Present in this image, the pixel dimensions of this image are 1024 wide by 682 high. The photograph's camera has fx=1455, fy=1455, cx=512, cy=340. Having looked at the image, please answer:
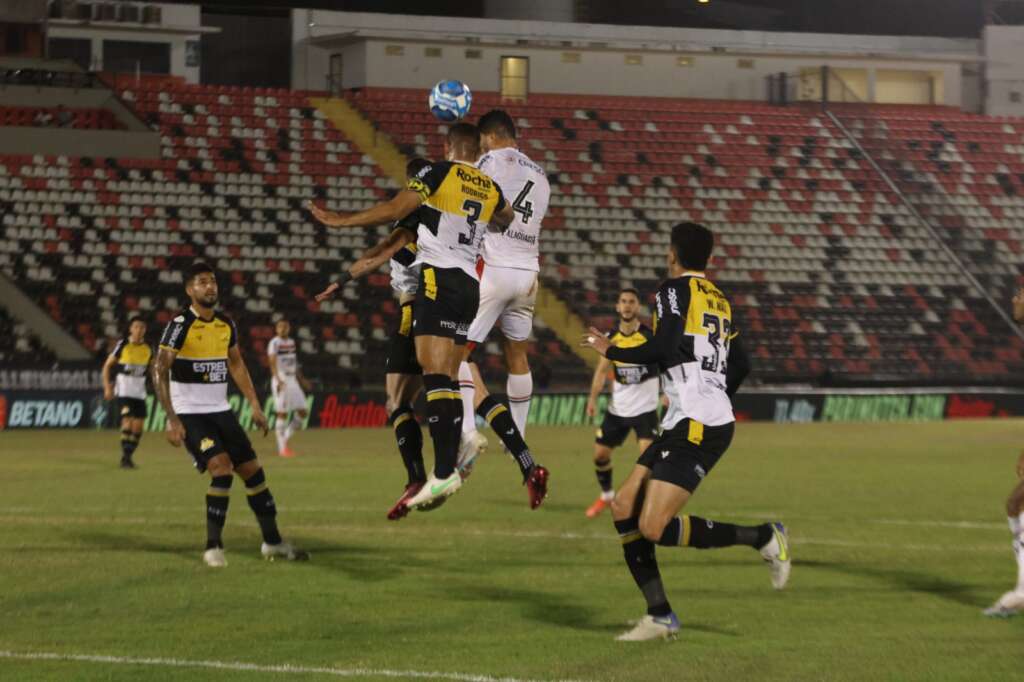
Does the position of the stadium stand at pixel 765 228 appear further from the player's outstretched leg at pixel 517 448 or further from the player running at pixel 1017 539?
the player running at pixel 1017 539

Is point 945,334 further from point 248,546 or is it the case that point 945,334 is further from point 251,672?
point 251,672

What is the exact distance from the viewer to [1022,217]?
43656mm

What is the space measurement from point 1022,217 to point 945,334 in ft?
22.4

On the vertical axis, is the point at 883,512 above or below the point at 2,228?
below

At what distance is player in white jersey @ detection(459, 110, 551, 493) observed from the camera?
10250 millimetres

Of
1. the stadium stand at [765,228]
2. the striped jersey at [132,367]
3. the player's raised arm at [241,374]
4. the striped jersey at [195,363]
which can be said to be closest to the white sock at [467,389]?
the player's raised arm at [241,374]

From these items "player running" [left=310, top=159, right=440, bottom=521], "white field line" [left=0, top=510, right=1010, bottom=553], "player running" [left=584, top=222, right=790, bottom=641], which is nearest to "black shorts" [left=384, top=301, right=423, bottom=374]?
"player running" [left=310, top=159, right=440, bottom=521]

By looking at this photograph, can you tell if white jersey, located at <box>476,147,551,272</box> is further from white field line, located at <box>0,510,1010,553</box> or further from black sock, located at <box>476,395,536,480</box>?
white field line, located at <box>0,510,1010,553</box>

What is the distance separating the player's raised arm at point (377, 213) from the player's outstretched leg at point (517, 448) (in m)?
1.88

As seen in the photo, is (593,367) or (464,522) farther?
(593,367)

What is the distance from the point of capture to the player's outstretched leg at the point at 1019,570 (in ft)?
30.5

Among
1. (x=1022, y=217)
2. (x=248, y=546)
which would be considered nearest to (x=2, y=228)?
(x=248, y=546)

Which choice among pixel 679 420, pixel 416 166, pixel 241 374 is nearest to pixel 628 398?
pixel 241 374

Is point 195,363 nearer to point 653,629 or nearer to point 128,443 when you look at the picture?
point 653,629
